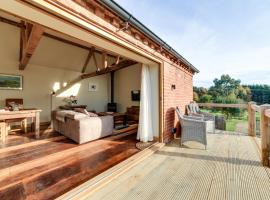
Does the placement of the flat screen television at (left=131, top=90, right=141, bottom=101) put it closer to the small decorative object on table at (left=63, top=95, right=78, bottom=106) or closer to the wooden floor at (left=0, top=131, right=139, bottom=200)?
the small decorative object on table at (left=63, top=95, right=78, bottom=106)

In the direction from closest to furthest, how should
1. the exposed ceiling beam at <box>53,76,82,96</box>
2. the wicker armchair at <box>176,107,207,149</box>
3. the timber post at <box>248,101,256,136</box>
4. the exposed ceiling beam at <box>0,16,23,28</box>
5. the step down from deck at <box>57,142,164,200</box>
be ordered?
the step down from deck at <box>57,142,164,200</box> < the wicker armchair at <box>176,107,207,149</box> < the exposed ceiling beam at <box>0,16,23,28</box> < the timber post at <box>248,101,256,136</box> < the exposed ceiling beam at <box>53,76,82,96</box>

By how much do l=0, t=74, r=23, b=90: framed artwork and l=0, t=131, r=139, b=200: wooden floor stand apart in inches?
95.5

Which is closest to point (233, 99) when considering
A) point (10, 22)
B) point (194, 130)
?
point (194, 130)

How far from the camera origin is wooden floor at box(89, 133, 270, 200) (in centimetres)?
192

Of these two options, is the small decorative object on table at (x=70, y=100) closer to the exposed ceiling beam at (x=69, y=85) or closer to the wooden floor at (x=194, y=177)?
the exposed ceiling beam at (x=69, y=85)

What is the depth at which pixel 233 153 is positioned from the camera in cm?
337

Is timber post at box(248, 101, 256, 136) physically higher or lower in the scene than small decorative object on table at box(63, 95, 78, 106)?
lower

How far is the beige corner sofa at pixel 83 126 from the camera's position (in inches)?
153

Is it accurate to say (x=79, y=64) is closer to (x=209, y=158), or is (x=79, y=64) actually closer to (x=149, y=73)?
(x=149, y=73)

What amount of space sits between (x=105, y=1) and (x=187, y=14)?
3.97m

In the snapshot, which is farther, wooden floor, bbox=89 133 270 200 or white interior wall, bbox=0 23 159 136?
white interior wall, bbox=0 23 159 136

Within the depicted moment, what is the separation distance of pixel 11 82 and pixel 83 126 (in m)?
3.94

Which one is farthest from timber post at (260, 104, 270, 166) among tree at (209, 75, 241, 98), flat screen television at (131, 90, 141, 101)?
tree at (209, 75, 241, 98)

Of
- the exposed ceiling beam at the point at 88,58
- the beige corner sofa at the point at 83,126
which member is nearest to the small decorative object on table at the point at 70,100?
the exposed ceiling beam at the point at 88,58
